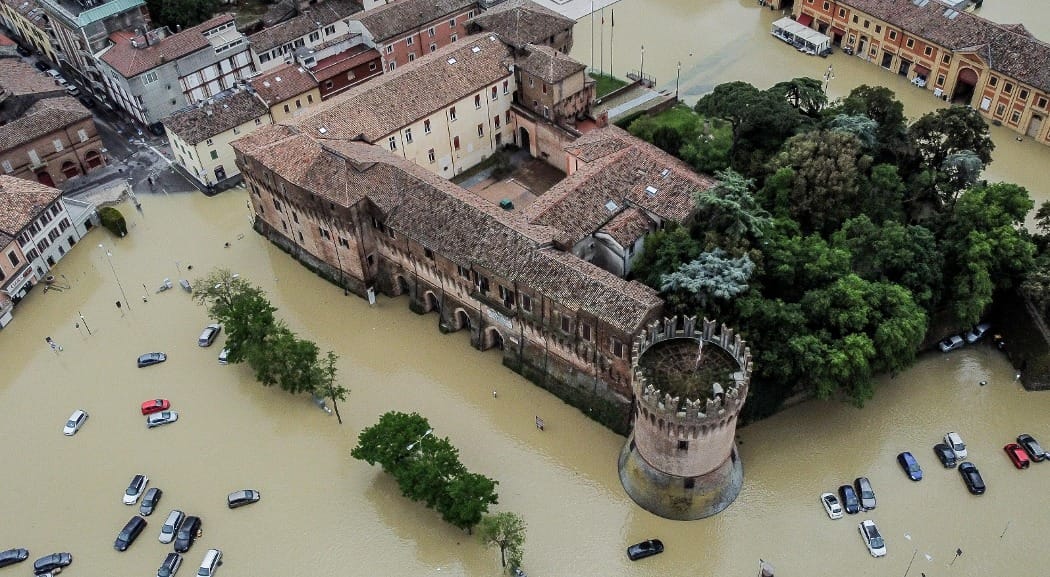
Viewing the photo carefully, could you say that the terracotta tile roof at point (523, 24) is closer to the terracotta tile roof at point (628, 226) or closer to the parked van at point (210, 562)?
the terracotta tile roof at point (628, 226)

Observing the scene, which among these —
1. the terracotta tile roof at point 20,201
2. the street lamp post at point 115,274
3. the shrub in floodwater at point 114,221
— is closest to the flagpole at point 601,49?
the shrub in floodwater at point 114,221

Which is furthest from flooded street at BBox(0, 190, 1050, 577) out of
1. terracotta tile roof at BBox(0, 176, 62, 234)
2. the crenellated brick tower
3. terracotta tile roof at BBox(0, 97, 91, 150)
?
terracotta tile roof at BBox(0, 97, 91, 150)

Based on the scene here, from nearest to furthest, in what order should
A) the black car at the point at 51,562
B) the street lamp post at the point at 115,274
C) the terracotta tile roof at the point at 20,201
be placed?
1. the black car at the point at 51,562
2. the terracotta tile roof at the point at 20,201
3. the street lamp post at the point at 115,274

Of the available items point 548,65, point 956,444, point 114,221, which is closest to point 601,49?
point 548,65

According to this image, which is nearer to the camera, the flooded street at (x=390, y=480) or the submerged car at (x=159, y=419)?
the flooded street at (x=390, y=480)

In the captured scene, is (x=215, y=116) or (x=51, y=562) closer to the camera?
(x=51, y=562)

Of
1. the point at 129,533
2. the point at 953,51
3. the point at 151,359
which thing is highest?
the point at 953,51

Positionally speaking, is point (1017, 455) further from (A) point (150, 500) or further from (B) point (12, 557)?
(B) point (12, 557)
